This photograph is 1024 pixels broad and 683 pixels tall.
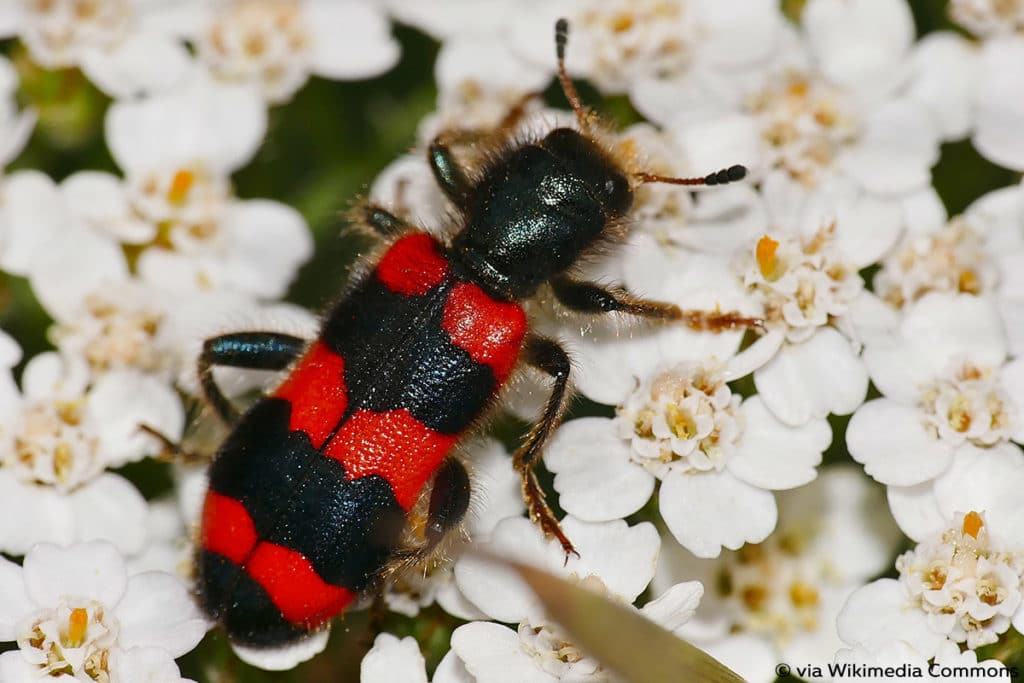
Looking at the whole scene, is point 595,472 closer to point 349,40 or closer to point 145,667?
Answer: point 145,667

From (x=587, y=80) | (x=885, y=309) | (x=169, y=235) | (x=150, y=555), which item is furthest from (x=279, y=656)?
(x=587, y=80)

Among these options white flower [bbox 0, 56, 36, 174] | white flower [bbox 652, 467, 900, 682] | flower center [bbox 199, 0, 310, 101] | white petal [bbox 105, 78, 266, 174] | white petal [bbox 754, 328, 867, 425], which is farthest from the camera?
flower center [bbox 199, 0, 310, 101]

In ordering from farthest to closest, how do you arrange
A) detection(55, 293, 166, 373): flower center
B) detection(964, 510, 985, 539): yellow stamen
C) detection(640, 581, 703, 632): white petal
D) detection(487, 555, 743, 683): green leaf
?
1. detection(55, 293, 166, 373): flower center
2. detection(964, 510, 985, 539): yellow stamen
3. detection(640, 581, 703, 632): white petal
4. detection(487, 555, 743, 683): green leaf

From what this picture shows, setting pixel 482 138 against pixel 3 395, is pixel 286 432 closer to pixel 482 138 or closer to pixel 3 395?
pixel 3 395

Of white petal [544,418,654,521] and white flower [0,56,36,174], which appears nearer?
white petal [544,418,654,521]

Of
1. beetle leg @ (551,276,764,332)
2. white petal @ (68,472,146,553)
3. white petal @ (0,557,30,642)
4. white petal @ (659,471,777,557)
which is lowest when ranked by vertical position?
white petal @ (68,472,146,553)

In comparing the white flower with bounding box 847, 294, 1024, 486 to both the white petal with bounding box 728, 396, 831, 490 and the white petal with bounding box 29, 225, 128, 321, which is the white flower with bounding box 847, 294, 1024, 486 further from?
the white petal with bounding box 29, 225, 128, 321

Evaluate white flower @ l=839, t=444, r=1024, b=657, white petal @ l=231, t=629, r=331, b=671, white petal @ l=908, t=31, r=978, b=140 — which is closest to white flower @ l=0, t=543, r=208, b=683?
white petal @ l=231, t=629, r=331, b=671
